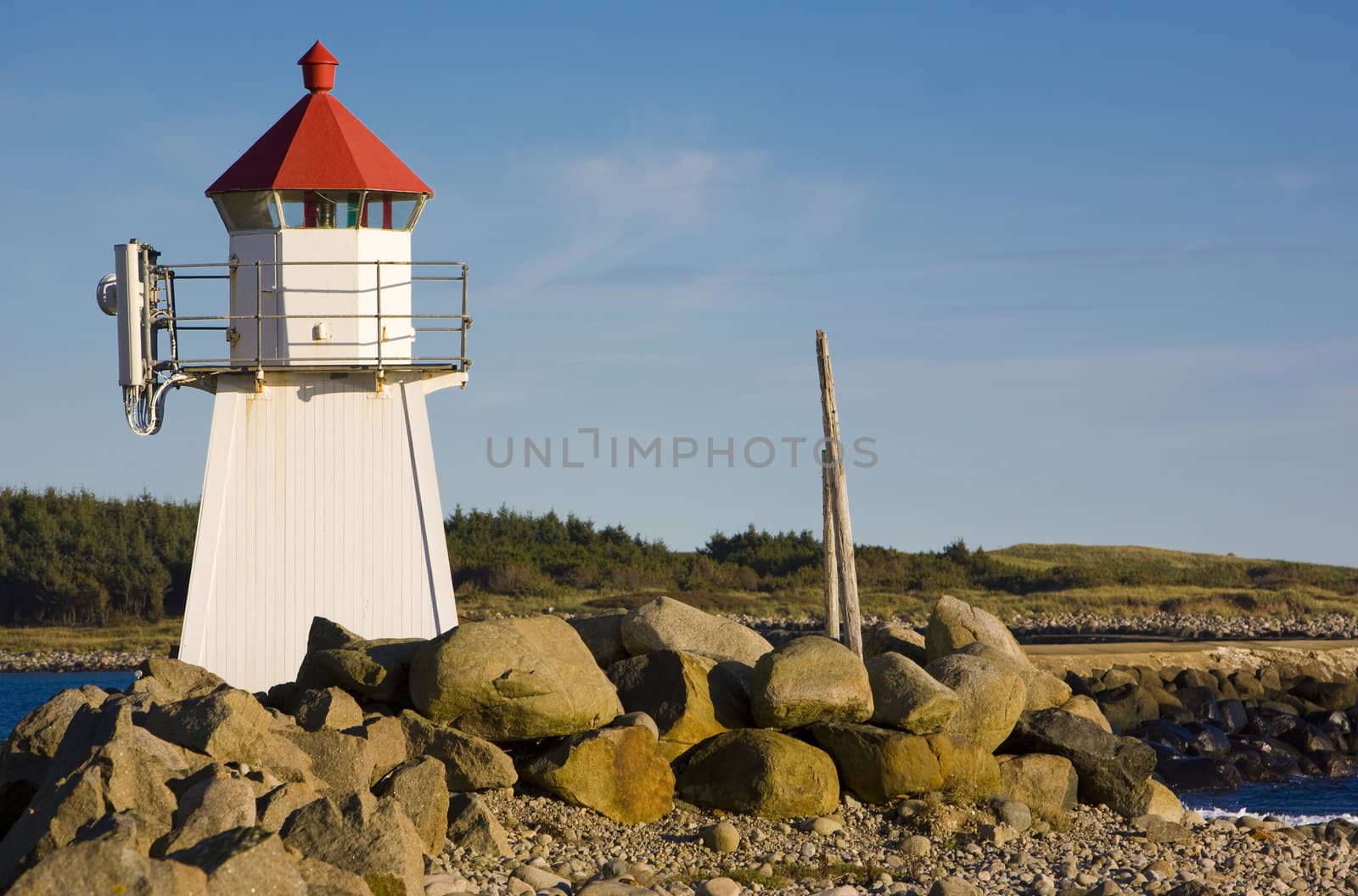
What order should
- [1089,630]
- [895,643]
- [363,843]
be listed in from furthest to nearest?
[1089,630]
[895,643]
[363,843]

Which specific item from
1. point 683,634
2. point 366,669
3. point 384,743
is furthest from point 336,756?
point 683,634

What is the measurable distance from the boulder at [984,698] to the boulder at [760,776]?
1943mm

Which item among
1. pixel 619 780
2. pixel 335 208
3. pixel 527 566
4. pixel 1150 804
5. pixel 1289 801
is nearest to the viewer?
pixel 619 780

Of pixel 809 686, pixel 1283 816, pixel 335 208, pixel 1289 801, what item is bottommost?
pixel 1289 801

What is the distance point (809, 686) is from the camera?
45.6 ft

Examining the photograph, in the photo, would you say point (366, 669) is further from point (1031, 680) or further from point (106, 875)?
point (1031, 680)

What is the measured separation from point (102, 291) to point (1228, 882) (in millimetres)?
13088

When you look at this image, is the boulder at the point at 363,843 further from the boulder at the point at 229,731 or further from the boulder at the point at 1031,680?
the boulder at the point at 1031,680

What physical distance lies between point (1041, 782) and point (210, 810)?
8908 millimetres

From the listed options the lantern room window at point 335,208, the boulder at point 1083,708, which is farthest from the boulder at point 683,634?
the lantern room window at point 335,208

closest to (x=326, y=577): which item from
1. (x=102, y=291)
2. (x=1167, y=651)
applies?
(x=102, y=291)

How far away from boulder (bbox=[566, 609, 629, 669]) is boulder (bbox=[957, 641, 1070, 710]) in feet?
12.2

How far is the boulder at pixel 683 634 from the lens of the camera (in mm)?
15234

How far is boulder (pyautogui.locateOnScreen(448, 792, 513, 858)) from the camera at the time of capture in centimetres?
1151
